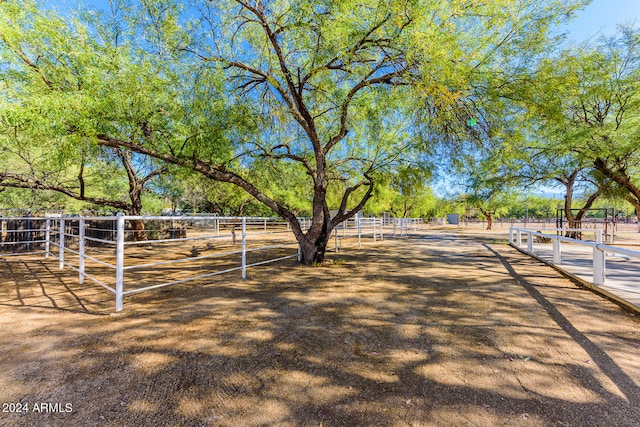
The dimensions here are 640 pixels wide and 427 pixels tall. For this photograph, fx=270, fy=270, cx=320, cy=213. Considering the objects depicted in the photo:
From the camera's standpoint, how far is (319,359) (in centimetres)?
242

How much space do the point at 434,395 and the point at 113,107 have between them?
5.94 metres

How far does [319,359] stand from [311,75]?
16.7 ft

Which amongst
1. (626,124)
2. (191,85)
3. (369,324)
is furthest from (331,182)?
(626,124)

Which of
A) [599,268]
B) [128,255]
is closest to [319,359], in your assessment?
[599,268]

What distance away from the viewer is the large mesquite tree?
4465 millimetres

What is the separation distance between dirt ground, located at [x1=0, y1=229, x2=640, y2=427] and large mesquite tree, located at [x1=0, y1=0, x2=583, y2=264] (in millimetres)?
2973

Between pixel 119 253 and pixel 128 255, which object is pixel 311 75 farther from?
pixel 128 255

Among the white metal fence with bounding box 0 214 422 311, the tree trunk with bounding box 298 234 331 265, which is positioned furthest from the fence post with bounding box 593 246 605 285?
the white metal fence with bounding box 0 214 422 311

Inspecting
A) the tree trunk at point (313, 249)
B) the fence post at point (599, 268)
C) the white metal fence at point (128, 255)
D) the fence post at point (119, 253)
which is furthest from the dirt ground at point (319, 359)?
the tree trunk at point (313, 249)

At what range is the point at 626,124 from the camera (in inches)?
327

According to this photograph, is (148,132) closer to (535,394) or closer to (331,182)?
(331,182)

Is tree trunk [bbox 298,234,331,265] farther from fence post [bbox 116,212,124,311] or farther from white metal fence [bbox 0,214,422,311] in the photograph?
fence post [bbox 116,212,124,311]

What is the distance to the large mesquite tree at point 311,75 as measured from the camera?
4.46 meters

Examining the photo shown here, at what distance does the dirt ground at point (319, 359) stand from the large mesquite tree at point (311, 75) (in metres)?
2.97
